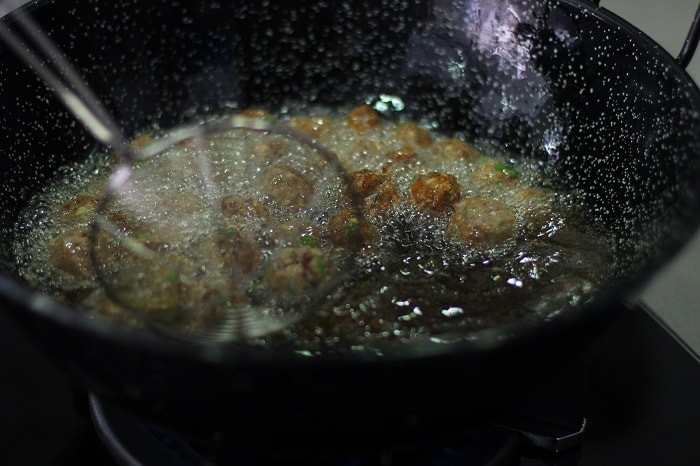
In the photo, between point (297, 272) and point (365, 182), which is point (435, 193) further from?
point (297, 272)

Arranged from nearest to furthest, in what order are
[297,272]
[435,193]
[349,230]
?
[297,272], [349,230], [435,193]

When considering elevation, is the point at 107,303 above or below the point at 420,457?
above

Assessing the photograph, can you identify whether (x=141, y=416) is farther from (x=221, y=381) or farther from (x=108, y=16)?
(x=108, y=16)

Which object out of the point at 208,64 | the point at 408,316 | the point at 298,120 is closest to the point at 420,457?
the point at 408,316

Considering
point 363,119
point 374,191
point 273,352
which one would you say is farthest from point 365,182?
point 273,352

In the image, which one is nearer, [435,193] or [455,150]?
[435,193]

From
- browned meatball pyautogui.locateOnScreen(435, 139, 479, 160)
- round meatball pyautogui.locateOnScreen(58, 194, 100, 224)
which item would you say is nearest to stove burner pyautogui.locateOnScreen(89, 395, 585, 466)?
round meatball pyautogui.locateOnScreen(58, 194, 100, 224)

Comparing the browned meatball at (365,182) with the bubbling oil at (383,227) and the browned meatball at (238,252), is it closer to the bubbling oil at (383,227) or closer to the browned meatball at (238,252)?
the bubbling oil at (383,227)
